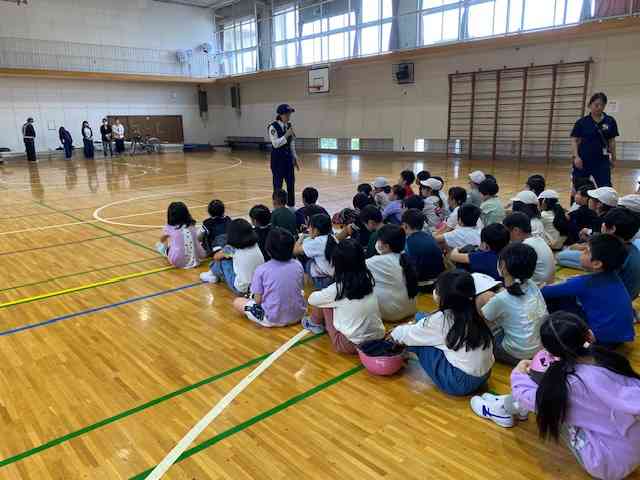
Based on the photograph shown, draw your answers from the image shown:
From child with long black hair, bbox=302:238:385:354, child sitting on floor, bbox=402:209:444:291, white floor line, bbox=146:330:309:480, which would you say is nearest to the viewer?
white floor line, bbox=146:330:309:480

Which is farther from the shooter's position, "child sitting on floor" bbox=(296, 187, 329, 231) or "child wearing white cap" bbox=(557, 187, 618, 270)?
"child sitting on floor" bbox=(296, 187, 329, 231)

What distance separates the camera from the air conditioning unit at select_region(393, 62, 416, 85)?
1570 cm

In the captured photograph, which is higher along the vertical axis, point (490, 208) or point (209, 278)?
point (490, 208)

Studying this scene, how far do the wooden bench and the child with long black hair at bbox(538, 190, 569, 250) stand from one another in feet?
58.6

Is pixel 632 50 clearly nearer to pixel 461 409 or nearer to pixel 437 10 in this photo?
pixel 437 10

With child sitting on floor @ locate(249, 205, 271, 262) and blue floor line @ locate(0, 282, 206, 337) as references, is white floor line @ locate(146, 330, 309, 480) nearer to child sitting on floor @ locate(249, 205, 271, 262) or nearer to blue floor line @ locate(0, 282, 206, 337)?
child sitting on floor @ locate(249, 205, 271, 262)

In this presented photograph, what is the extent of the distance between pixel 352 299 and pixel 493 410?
908mm

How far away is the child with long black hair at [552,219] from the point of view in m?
4.41

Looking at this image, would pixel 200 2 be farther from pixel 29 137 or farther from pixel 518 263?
pixel 518 263

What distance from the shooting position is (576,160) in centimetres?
560

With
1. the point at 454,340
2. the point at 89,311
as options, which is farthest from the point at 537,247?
the point at 89,311

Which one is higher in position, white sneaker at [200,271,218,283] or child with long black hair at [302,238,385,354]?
child with long black hair at [302,238,385,354]

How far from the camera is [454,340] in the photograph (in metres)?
2.22

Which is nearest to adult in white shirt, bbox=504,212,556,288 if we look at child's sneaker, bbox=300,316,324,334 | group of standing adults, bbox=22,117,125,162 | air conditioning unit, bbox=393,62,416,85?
Answer: child's sneaker, bbox=300,316,324,334
